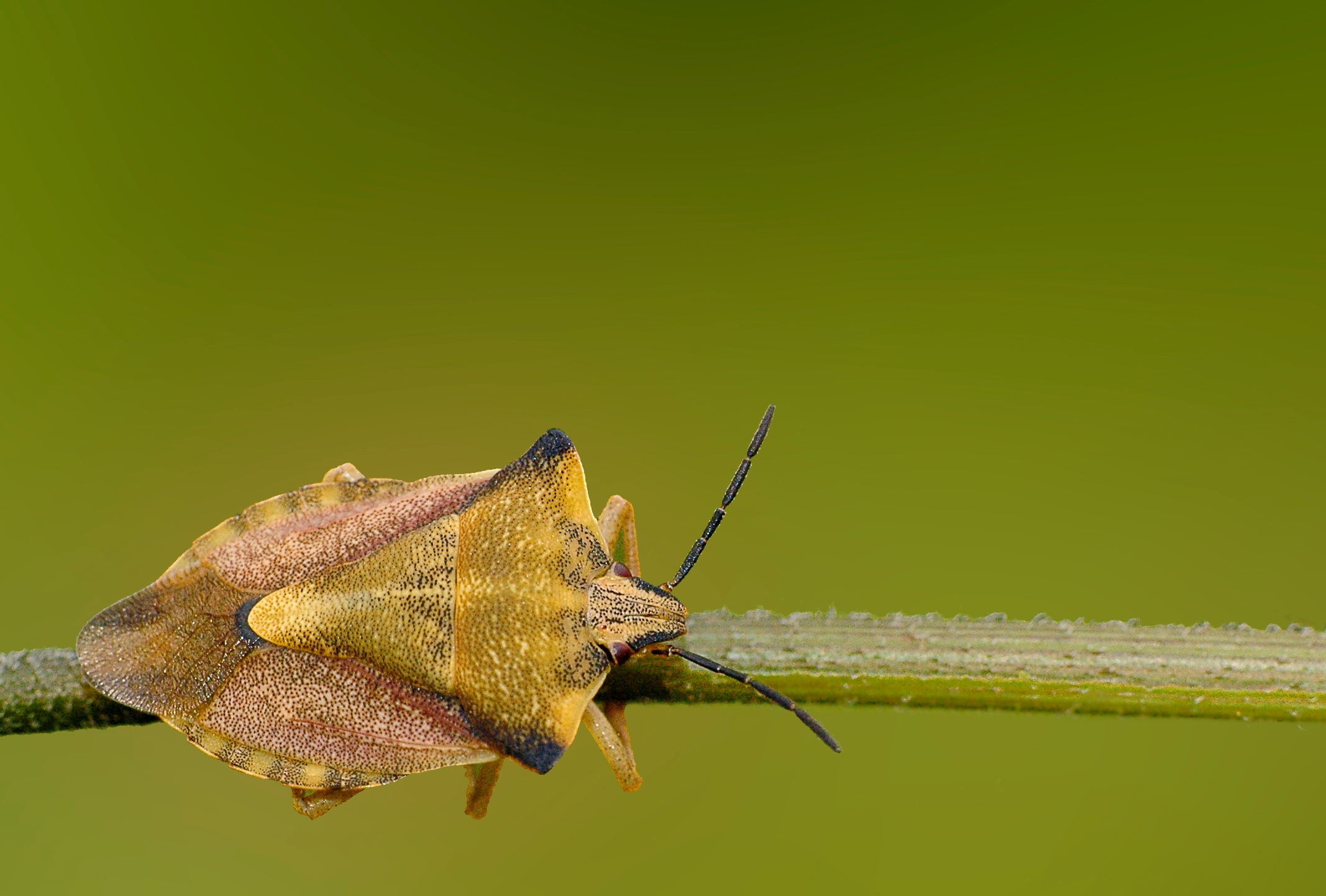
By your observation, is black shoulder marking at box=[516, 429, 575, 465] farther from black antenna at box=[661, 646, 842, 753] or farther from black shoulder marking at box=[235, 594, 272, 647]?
black shoulder marking at box=[235, 594, 272, 647]

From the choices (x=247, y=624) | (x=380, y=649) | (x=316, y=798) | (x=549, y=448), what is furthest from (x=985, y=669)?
(x=247, y=624)

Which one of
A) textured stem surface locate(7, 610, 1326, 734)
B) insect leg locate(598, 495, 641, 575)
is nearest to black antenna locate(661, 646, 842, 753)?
textured stem surface locate(7, 610, 1326, 734)

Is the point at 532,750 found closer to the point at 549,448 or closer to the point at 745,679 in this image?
the point at 745,679

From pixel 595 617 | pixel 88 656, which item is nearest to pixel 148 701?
pixel 88 656

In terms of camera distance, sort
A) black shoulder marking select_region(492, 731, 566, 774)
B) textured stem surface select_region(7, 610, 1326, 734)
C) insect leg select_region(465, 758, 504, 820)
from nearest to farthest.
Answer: textured stem surface select_region(7, 610, 1326, 734), black shoulder marking select_region(492, 731, 566, 774), insect leg select_region(465, 758, 504, 820)

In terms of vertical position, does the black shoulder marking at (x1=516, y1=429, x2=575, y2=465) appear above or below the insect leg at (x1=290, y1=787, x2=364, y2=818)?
above

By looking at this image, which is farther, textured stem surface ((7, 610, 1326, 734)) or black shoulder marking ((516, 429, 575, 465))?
black shoulder marking ((516, 429, 575, 465))

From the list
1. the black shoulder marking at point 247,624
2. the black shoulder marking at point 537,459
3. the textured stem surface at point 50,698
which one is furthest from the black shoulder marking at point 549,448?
the textured stem surface at point 50,698
